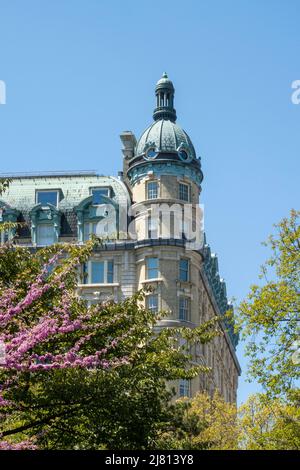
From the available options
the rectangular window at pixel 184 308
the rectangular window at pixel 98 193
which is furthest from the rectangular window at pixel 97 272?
the rectangular window at pixel 184 308

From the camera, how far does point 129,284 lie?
239 ft

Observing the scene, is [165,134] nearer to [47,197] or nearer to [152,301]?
[47,197]

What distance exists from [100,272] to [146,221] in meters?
5.04

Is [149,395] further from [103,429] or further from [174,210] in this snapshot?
[174,210]

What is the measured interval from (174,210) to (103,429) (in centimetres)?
5096

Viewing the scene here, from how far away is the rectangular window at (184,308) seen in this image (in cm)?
7194

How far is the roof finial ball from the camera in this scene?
77875mm

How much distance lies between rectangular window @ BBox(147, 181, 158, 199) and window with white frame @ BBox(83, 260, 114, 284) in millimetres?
5674

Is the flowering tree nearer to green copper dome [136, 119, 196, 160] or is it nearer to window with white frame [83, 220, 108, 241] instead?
green copper dome [136, 119, 196, 160]

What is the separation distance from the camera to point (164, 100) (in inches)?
3088

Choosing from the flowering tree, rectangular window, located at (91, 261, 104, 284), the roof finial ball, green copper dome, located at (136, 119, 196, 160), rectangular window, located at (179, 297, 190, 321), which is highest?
the roof finial ball

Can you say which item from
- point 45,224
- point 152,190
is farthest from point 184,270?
point 45,224

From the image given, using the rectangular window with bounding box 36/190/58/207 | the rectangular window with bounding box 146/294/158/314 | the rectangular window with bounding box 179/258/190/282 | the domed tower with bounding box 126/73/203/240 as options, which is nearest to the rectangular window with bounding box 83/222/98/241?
the domed tower with bounding box 126/73/203/240
